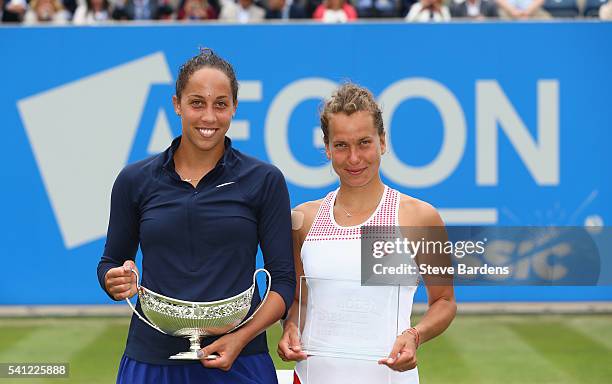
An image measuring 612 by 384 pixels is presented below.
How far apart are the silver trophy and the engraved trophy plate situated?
0.89 ft

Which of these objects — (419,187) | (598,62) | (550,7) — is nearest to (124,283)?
(419,187)

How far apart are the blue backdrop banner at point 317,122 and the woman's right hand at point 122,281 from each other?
5452mm

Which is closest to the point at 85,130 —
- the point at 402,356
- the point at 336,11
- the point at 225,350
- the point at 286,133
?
the point at 286,133

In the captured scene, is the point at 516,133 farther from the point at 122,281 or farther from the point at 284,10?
the point at 122,281

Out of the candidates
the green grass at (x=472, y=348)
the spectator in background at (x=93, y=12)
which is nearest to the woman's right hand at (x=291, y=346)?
the green grass at (x=472, y=348)

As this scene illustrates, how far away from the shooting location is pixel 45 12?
10.7 metres

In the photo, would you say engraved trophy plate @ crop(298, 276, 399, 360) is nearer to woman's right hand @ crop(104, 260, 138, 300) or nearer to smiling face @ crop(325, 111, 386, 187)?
smiling face @ crop(325, 111, 386, 187)

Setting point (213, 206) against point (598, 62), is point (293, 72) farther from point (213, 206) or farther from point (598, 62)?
point (213, 206)

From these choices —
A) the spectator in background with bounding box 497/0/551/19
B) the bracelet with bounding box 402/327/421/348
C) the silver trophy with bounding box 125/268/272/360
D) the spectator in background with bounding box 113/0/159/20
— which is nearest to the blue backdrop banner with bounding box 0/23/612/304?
the spectator in background with bounding box 497/0/551/19

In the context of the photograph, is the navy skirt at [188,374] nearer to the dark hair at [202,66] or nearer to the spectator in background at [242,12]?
the dark hair at [202,66]

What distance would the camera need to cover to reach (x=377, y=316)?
3.06 m

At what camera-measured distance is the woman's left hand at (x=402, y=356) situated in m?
2.92

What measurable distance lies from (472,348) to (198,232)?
15.6ft

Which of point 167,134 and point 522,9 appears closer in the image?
point 167,134
